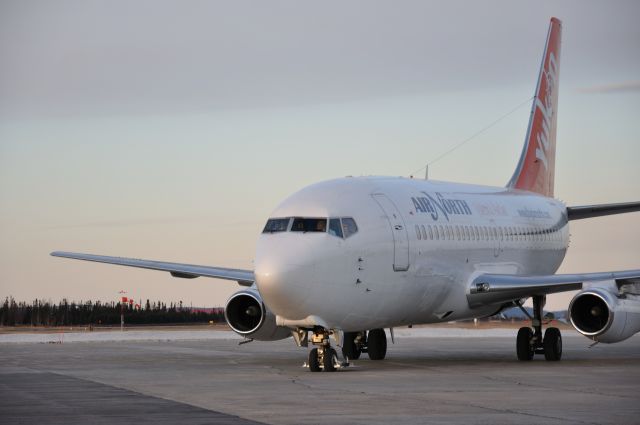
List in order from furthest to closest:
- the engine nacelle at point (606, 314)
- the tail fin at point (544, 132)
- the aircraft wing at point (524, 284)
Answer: the tail fin at point (544, 132), the aircraft wing at point (524, 284), the engine nacelle at point (606, 314)

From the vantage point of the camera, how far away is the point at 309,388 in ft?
64.0

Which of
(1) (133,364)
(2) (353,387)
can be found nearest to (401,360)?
(1) (133,364)

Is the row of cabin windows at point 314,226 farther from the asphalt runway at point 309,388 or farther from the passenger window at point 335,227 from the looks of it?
the asphalt runway at point 309,388

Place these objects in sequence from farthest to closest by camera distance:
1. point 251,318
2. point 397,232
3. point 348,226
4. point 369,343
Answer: point 369,343 → point 251,318 → point 397,232 → point 348,226

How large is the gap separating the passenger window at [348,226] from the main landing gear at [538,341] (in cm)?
692

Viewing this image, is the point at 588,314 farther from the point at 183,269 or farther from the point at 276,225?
the point at 183,269

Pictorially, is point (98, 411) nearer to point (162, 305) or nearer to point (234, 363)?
point (234, 363)

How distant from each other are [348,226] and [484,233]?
7.02 metres

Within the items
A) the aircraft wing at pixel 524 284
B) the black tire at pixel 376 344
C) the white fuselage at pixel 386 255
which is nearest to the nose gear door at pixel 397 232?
the white fuselage at pixel 386 255

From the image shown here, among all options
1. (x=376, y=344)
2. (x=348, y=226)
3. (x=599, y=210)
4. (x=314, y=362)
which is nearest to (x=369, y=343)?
(x=376, y=344)

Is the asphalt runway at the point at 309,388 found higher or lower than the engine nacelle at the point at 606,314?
lower

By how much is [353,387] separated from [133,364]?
28.0 feet

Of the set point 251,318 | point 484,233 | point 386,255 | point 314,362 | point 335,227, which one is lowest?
point 314,362

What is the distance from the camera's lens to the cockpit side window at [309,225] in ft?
76.8
